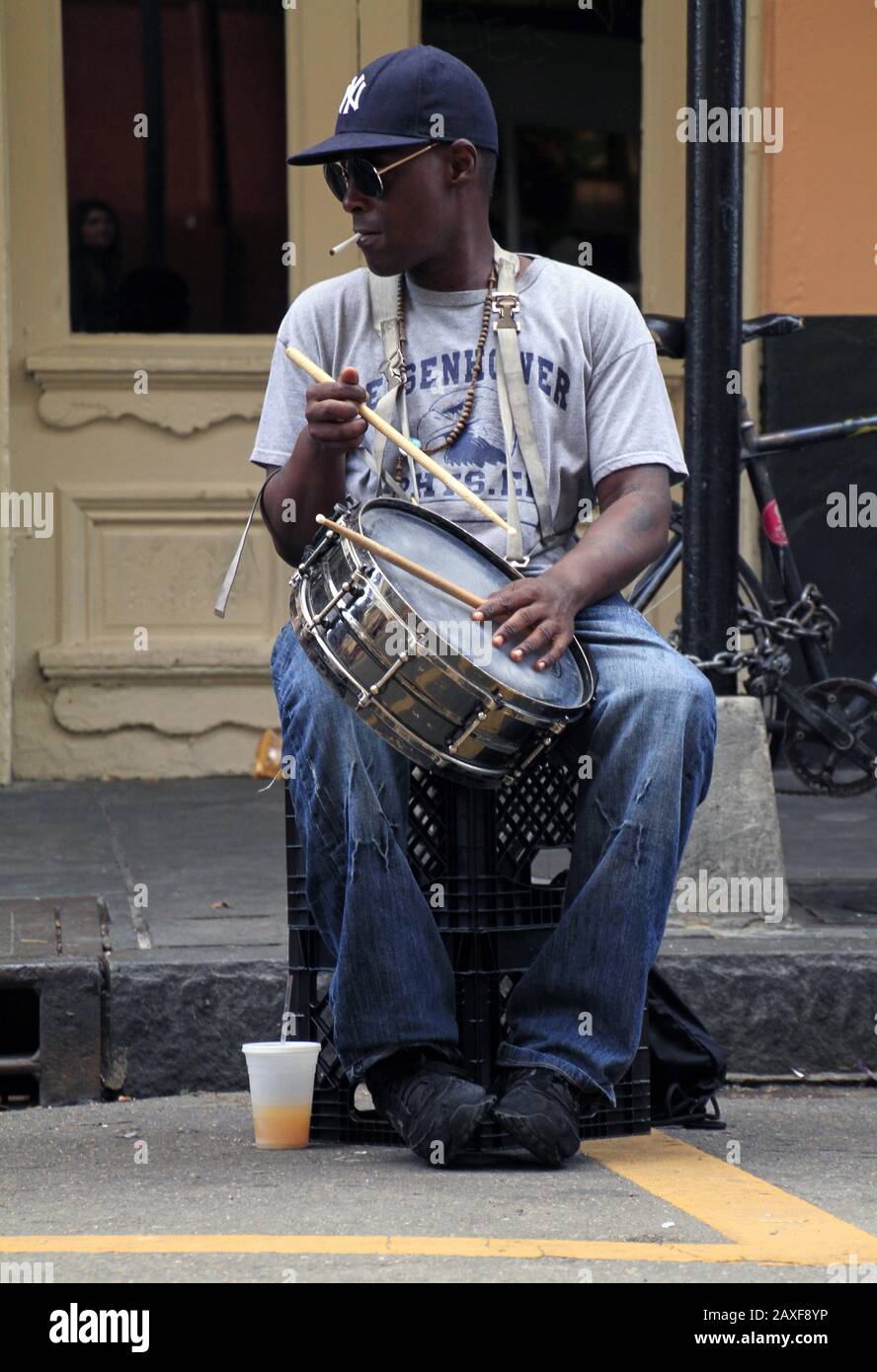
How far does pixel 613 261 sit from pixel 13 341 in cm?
193

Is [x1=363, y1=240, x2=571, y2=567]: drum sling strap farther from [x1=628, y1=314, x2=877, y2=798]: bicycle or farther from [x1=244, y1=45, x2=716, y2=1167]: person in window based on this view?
[x1=628, y1=314, x2=877, y2=798]: bicycle

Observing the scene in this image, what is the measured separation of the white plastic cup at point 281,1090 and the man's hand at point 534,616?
0.73m

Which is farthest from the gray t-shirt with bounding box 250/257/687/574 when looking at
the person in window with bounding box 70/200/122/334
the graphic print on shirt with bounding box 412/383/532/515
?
the person in window with bounding box 70/200/122/334

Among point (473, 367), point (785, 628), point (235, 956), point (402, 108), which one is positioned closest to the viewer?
point (402, 108)

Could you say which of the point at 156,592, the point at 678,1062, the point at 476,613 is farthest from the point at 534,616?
the point at 156,592

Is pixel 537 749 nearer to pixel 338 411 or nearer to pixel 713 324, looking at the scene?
pixel 338 411

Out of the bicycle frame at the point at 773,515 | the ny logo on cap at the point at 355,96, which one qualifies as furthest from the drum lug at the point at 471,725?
the bicycle frame at the point at 773,515

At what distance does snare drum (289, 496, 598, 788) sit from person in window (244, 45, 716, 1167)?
74 millimetres

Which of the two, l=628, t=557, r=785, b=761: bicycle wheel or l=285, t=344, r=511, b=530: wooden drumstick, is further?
l=628, t=557, r=785, b=761: bicycle wheel

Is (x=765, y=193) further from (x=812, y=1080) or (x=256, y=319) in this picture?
(x=812, y=1080)

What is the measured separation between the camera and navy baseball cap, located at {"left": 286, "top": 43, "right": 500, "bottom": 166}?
3.54 metres

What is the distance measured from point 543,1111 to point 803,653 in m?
3.41

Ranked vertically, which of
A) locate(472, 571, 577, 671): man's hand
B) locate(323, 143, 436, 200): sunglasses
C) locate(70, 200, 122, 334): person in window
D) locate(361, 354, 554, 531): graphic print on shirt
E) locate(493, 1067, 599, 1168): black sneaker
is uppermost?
locate(323, 143, 436, 200): sunglasses

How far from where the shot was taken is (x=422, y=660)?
3.20 meters
